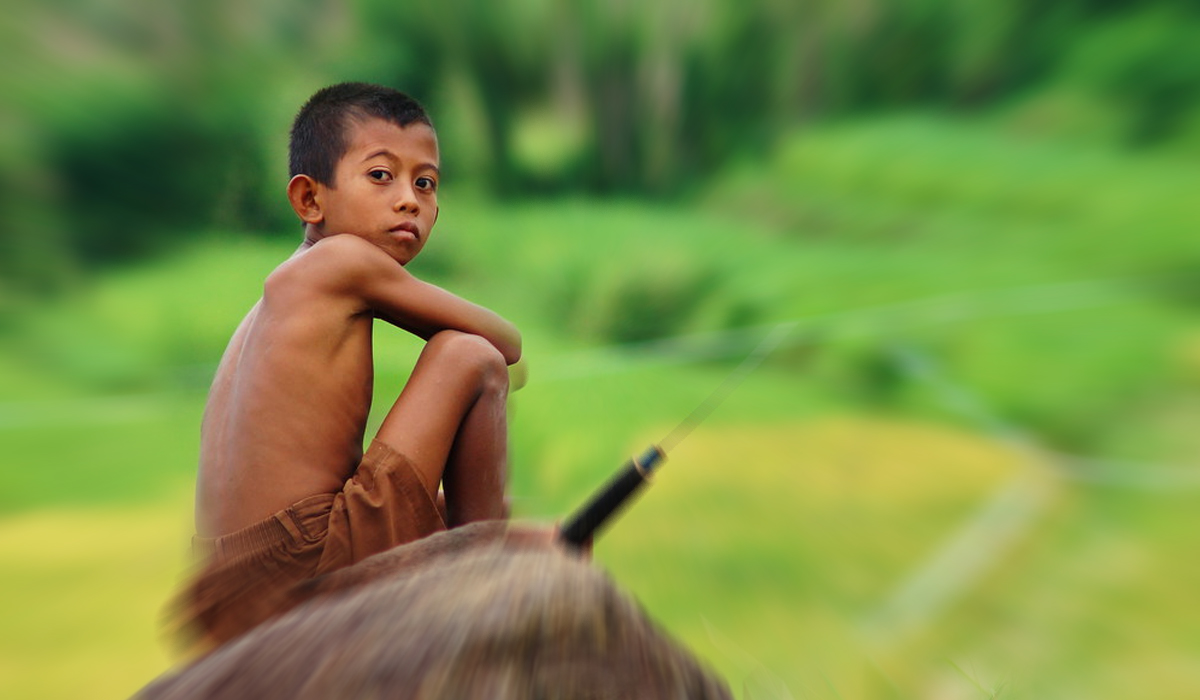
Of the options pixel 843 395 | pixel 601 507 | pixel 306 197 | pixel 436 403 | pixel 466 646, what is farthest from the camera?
pixel 843 395

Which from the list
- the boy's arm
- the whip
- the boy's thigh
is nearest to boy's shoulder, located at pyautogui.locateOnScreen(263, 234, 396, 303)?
the boy's arm

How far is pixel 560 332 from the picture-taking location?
263 cm

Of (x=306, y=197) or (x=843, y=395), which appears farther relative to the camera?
(x=843, y=395)

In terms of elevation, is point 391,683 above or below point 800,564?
above

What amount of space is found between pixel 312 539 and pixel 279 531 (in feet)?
0.09

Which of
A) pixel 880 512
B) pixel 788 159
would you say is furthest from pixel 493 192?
pixel 880 512

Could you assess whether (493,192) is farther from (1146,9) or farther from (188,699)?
(188,699)

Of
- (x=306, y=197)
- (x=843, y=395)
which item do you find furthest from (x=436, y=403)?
(x=843, y=395)

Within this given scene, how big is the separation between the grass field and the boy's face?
0.61 meters

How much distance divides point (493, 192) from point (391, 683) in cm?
223

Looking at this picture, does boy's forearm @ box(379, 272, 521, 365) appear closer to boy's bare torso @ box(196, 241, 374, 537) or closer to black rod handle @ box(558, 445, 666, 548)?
boy's bare torso @ box(196, 241, 374, 537)

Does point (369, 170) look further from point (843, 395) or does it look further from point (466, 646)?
point (843, 395)

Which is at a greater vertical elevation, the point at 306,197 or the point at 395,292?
the point at 306,197

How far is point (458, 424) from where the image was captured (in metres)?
1.07
